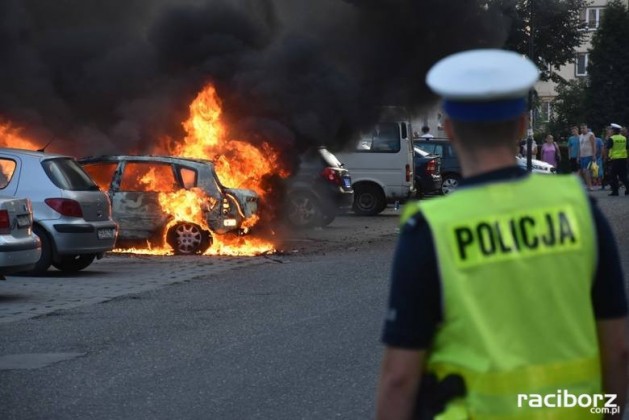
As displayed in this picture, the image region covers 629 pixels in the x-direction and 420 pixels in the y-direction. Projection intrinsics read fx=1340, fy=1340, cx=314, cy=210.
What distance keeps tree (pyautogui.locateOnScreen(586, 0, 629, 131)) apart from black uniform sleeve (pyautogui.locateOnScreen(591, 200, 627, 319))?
62.8 metres

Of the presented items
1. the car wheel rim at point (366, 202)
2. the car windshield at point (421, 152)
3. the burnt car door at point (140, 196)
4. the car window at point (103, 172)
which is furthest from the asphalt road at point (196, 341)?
the car windshield at point (421, 152)

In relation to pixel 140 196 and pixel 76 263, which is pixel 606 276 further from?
pixel 140 196

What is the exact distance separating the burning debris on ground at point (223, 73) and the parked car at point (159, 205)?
231cm

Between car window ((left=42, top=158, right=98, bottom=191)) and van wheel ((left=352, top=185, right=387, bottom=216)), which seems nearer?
car window ((left=42, top=158, right=98, bottom=191))

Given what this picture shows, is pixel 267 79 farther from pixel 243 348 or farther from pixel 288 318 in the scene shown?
pixel 243 348

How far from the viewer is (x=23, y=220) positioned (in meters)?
12.6

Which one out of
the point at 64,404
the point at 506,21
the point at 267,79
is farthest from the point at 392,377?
the point at 506,21

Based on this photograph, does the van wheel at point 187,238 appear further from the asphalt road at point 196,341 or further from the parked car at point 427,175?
the parked car at point 427,175

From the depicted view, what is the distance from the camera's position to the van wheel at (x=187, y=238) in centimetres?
1759

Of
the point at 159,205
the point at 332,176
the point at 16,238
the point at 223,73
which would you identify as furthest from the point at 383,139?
the point at 16,238

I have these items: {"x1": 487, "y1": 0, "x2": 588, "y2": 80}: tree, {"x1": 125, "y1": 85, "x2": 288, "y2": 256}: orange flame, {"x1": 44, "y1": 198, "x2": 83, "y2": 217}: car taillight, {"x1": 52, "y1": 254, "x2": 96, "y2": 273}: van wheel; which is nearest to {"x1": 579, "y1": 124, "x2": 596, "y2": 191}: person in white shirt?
{"x1": 487, "y1": 0, "x2": 588, "y2": 80}: tree

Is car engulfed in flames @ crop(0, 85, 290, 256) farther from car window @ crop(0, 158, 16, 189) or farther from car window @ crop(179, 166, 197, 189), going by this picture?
car window @ crop(0, 158, 16, 189)

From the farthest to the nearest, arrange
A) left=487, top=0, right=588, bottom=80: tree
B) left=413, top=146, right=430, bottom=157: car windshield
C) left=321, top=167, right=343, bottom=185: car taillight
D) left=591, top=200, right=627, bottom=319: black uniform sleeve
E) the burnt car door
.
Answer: left=487, top=0, right=588, bottom=80: tree
left=413, top=146, right=430, bottom=157: car windshield
left=321, top=167, right=343, bottom=185: car taillight
the burnt car door
left=591, top=200, right=627, bottom=319: black uniform sleeve

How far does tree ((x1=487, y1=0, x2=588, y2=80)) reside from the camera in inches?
1606
